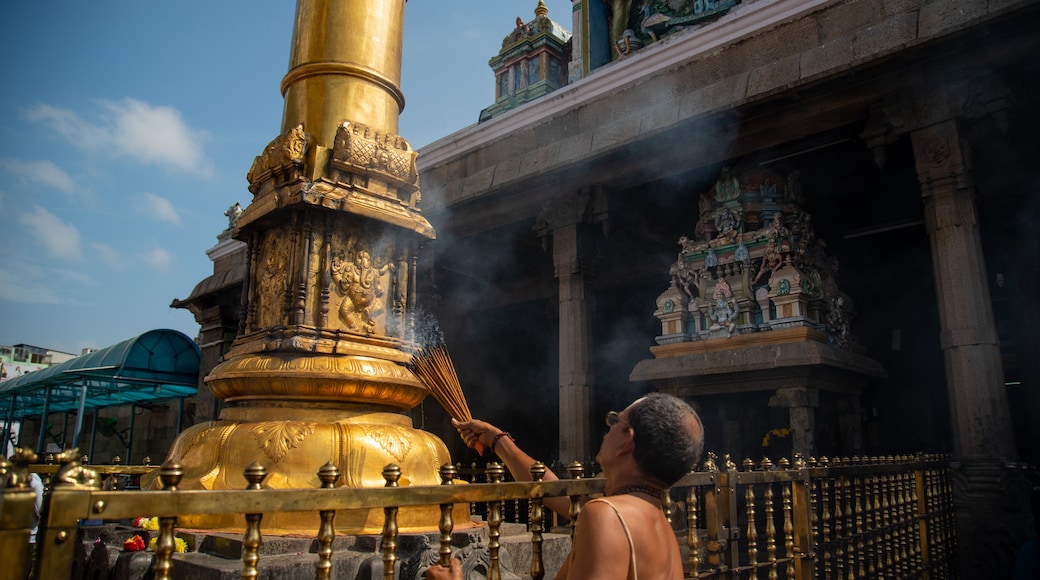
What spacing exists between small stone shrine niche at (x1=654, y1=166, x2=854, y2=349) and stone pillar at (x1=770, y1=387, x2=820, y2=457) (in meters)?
0.63

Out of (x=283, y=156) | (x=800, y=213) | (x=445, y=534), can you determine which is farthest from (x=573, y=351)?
(x=445, y=534)

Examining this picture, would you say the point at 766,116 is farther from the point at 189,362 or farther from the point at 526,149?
the point at 189,362

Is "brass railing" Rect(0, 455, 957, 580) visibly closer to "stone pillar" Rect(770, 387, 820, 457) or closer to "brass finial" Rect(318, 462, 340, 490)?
"brass finial" Rect(318, 462, 340, 490)

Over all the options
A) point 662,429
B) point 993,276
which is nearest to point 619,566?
point 662,429

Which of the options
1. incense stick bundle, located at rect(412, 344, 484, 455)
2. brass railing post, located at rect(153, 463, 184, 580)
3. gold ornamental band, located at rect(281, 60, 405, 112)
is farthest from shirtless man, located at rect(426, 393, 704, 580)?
gold ornamental band, located at rect(281, 60, 405, 112)

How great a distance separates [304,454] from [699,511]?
14.1 feet

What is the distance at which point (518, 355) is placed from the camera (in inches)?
519

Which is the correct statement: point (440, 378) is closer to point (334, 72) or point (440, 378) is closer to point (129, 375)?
point (334, 72)

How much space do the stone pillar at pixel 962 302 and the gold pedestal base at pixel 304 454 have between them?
14.0 feet

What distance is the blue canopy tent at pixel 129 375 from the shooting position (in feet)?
39.2

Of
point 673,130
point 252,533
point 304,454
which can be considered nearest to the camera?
point 252,533

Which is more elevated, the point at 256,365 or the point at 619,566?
the point at 256,365

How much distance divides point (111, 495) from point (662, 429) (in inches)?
46.3

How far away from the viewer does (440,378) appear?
3246 millimetres
